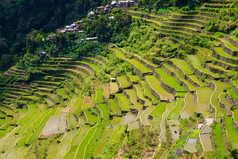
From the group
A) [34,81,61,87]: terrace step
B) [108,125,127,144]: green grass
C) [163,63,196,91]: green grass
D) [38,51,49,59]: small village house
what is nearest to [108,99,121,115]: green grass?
[108,125,127,144]: green grass

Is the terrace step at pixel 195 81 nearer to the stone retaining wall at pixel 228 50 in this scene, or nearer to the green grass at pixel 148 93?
the green grass at pixel 148 93

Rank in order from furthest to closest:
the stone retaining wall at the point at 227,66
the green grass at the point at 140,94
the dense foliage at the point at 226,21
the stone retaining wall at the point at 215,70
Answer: the dense foliage at the point at 226,21, the green grass at the point at 140,94, the stone retaining wall at the point at 215,70, the stone retaining wall at the point at 227,66

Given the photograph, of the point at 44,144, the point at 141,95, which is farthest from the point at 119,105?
the point at 44,144

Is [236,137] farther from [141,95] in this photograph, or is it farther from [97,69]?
[97,69]

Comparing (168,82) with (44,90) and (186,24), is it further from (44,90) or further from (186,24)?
(44,90)

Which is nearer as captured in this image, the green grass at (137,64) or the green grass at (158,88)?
the green grass at (158,88)

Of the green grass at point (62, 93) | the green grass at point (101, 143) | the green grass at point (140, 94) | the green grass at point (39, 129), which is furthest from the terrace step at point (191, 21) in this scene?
the green grass at point (39, 129)
